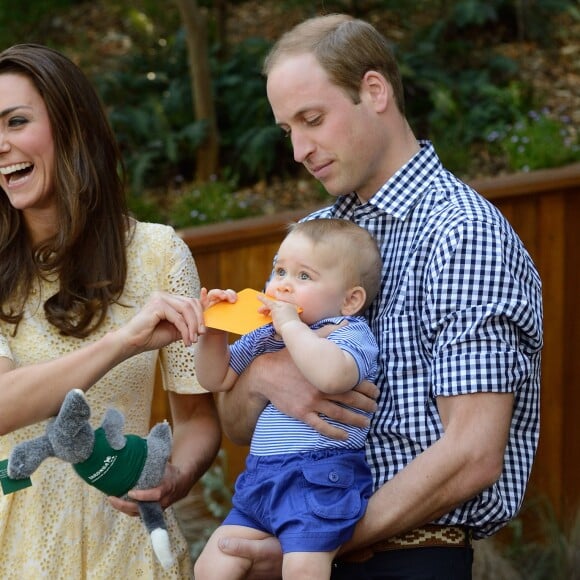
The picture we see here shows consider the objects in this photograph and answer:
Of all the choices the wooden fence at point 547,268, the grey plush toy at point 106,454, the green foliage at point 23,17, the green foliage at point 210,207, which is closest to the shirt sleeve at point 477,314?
the grey plush toy at point 106,454

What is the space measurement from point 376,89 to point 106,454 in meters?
1.09

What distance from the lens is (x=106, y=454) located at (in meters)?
2.40

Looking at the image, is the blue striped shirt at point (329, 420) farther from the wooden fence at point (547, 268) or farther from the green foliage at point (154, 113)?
the green foliage at point (154, 113)

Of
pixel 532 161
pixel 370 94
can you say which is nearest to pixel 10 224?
pixel 370 94

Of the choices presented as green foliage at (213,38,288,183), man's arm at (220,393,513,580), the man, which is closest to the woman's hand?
the man

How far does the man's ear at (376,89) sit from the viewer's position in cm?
268

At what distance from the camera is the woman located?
2770 mm

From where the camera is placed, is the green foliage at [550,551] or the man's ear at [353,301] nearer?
the man's ear at [353,301]

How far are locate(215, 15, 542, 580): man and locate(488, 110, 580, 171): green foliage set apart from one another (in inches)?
145

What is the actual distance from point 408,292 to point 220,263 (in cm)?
307

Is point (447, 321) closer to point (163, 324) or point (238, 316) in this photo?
point (238, 316)

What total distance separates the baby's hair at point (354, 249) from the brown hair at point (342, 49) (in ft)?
1.05

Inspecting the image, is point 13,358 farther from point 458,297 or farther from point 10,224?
point 458,297

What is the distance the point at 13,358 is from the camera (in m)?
2.77
